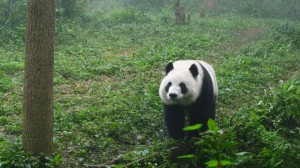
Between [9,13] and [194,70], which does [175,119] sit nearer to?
[194,70]

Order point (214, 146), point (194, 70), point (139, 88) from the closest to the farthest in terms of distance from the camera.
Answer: point (214, 146) < point (194, 70) < point (139, 88)

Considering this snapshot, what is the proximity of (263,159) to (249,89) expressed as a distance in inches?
215

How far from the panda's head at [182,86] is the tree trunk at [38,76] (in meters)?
1.87

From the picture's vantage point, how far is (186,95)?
646cm

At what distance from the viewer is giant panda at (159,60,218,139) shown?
254 inches

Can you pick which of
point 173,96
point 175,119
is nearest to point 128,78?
point 175,119

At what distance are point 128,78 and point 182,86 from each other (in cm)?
591

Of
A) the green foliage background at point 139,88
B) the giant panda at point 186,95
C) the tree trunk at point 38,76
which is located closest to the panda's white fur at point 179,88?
the giant panda at point 186,95

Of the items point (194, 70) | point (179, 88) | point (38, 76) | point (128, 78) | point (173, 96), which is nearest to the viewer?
point (38, 76)

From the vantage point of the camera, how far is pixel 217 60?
15.4 m

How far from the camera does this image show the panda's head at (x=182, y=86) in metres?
6.33

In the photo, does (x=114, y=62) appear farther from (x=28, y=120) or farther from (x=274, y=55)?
(x=28, y=120)

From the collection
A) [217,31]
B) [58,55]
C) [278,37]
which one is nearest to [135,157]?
[58,55]

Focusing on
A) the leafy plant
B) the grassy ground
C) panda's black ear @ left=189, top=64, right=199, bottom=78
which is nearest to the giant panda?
panda's black ear @ left=189, top=64, right=199, bottom=78
